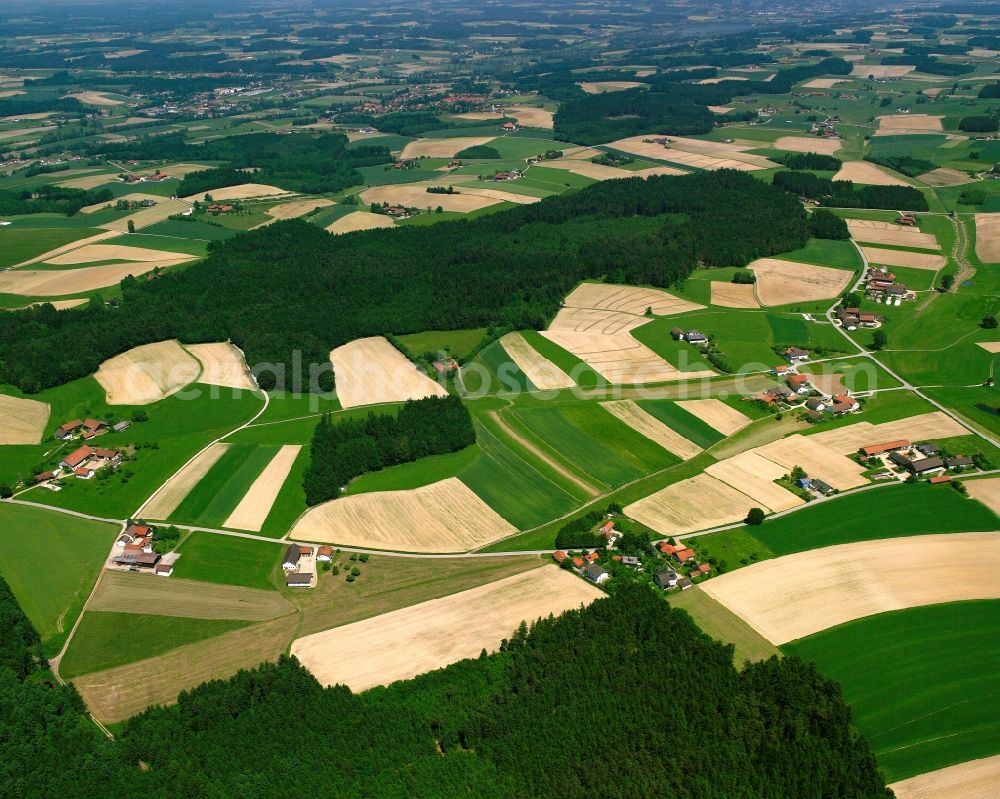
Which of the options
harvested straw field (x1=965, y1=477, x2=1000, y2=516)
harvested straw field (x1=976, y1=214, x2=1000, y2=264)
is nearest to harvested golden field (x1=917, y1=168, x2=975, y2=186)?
harvested straw field (x1=976, y1=214, x2=1000, y2=264)

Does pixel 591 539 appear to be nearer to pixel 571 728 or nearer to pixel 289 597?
pixel 571 728

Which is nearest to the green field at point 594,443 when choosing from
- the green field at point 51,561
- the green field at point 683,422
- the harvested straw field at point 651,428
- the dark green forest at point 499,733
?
the harvested straw field at point 651,428

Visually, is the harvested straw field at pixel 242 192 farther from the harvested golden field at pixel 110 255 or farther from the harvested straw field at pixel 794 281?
the harvested straw field at pixel 794 281

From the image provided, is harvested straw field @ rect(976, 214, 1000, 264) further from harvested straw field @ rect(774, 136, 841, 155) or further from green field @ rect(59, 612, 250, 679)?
green field @ rect(59, 612, 250, 679)

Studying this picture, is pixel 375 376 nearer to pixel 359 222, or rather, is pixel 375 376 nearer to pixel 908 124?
pixel 359 222

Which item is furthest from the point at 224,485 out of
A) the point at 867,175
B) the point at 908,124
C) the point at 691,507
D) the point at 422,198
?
the point at 908,124
